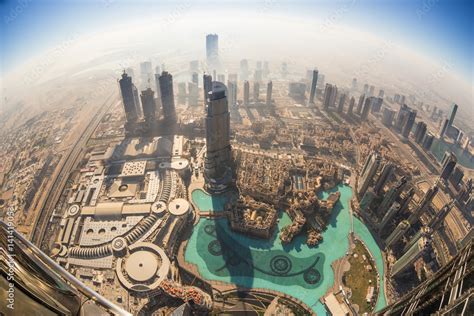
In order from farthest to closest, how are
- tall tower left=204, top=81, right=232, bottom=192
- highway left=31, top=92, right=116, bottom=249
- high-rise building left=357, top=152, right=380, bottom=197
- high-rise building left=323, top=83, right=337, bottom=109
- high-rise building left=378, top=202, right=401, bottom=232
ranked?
high-rise building left=323, top=83, right=337, bottom=109
high-rise building left=357, top=152, right=380, bottom=197
tall tower left=204, top=81, right=232, bottom=192
highway left=31, top=92, right=116, bottom=249
high-rise building left=378, top=202, right=401, bottom=232

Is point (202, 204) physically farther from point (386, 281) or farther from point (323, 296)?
point (386, 281)

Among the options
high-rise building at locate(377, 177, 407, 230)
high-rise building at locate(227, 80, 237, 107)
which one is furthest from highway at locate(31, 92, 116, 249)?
high-rise building at locate(377, 177, 407, 230)

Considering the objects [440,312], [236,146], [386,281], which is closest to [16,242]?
[440,312]

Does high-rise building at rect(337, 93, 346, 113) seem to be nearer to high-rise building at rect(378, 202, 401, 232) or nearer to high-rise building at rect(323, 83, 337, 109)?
high-rise building at rect(323, 83, 337, 109)

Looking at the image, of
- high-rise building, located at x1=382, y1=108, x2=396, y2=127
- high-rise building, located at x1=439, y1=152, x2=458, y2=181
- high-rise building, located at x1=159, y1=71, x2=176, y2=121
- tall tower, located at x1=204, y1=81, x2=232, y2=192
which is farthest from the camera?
high-rise building, located at x1=382, y1=108, x2=396, y2=127

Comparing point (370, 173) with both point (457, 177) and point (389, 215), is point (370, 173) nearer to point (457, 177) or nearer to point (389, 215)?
point (389, 215)

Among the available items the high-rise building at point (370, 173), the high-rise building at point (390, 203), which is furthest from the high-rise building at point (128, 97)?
the high-rise building at point (390, 203)
